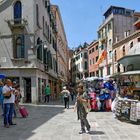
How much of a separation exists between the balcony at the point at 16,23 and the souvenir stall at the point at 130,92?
36.7ft

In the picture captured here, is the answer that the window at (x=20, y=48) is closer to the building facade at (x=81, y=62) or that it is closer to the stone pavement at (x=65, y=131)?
the stone pavement at (x=65, y=131)

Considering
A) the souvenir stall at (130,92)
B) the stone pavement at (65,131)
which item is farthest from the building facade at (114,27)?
the stone pavement at (65,131)

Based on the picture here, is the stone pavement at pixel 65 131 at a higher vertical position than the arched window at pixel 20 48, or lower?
lower

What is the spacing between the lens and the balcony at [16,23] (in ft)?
101

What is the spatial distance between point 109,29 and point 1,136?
50511mm

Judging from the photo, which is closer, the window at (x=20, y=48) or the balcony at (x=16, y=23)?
the balcony at (x=16, y=23)

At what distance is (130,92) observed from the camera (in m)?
19.0

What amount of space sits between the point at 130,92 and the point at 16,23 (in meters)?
14.8

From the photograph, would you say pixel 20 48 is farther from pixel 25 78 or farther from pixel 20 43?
pixel 25 78

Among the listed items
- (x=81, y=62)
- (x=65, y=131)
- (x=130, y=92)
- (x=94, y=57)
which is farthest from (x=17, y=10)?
(x=81, y=62)

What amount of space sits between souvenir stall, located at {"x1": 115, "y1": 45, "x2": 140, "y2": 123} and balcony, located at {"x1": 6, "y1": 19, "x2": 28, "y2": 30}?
11173 mm

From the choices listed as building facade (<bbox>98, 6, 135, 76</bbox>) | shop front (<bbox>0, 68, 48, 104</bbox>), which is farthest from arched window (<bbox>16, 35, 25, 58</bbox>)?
building facade (<bbox>98, 6, 135, 76</bbox>)

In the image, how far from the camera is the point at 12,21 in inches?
1222

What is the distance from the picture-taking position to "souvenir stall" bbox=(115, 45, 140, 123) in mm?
14969
